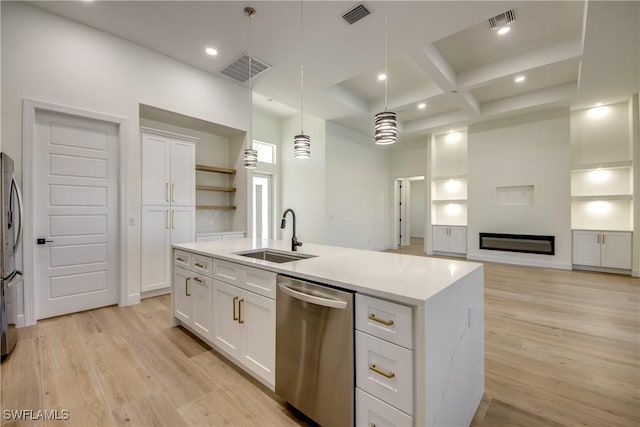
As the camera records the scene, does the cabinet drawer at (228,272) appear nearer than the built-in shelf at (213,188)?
Yes

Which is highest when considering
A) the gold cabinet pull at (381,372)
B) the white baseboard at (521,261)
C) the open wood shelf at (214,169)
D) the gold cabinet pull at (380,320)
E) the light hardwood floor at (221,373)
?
the open wood shelf at (214,169)

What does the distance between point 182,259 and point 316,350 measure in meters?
1.92

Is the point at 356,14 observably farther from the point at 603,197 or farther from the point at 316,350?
the point at 603,197

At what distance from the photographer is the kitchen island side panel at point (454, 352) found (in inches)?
45.2

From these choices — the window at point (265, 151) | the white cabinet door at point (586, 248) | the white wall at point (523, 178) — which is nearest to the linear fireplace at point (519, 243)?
the white wall at point (523, 178)

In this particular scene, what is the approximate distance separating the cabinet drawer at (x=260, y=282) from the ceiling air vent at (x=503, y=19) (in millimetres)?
4110

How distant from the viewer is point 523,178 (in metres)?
6.09

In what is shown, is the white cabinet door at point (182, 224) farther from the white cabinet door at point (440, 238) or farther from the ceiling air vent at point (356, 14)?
the white cabinet door at point (440, 238)

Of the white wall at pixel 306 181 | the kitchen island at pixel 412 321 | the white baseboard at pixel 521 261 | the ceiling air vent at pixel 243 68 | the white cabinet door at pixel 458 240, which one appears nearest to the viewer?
the kitchen island at pixel 412 321

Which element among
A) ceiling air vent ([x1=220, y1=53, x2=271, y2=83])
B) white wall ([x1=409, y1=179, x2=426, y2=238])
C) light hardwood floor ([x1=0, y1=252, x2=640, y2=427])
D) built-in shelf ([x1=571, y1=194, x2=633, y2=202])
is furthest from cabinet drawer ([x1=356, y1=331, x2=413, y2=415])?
white wall ([x1=409, y1=179, x2=426, y2=238])

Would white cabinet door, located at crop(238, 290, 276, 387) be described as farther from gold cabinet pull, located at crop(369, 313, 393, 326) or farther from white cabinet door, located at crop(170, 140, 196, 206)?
white cabinet door, located at crop(170, 140, 196, 206)

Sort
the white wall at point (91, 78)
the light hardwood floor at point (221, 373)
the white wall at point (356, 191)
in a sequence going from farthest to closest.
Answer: the white wall at point (356, 191) < the white wall at point (91, 78) < the light hardwood floor at point (221, 373)

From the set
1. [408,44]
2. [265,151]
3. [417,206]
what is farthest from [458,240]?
[265,151]

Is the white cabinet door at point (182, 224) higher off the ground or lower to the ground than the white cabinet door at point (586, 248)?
higher
